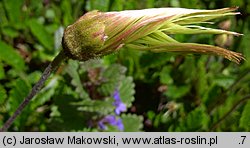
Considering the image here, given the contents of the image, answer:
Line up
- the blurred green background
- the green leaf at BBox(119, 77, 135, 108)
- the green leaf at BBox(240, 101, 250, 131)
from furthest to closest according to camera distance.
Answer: the green leaf at BBox(119, 77, 135, 108), the blurred green background, the green leaf at BBox(240, 101, 250, 131)

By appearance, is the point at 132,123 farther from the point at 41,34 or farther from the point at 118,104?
the point at 41,34

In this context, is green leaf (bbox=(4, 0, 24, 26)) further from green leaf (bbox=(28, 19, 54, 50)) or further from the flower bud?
the flower bud

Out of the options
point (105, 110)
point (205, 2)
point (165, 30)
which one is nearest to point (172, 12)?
point (165, 30)

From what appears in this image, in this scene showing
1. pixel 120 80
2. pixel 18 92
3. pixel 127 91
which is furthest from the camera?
pixel 127 91

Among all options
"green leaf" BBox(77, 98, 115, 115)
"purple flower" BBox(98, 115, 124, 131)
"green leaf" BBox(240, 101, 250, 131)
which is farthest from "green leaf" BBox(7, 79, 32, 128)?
"green leaf" BBox(240, 101, 250, 131)

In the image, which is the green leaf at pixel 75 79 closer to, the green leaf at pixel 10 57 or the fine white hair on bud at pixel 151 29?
the green leaf at pixel 10 57

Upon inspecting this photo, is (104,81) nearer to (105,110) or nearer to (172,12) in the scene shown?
(105,110)

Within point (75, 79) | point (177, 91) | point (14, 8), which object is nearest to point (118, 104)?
point (75, 79)
